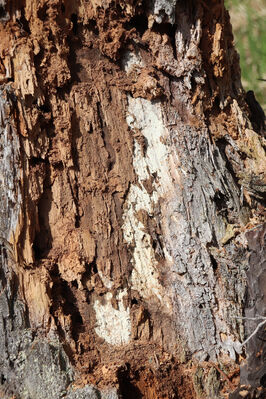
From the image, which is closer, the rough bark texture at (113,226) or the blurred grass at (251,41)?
the rough bark texture at (113,226)

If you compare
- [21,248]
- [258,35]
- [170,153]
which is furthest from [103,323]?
[258,35]

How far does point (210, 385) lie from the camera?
6.27 feet

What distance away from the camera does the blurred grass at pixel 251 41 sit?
4.45 metres

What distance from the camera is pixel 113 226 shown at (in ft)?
6.39

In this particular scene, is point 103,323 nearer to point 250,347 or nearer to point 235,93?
point 250,347

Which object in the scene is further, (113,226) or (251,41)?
(251,41)

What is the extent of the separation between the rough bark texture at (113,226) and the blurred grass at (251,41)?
2629 mm

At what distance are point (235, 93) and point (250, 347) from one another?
132 cm

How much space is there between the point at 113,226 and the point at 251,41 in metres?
3.41

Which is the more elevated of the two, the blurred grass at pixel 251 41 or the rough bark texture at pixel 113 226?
the blurred grass at pixel 251 41

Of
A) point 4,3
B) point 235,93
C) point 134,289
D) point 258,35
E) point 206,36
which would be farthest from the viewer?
point 258,35

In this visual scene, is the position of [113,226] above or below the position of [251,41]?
below

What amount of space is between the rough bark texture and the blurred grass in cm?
263

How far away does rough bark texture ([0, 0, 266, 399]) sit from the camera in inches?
71.9
